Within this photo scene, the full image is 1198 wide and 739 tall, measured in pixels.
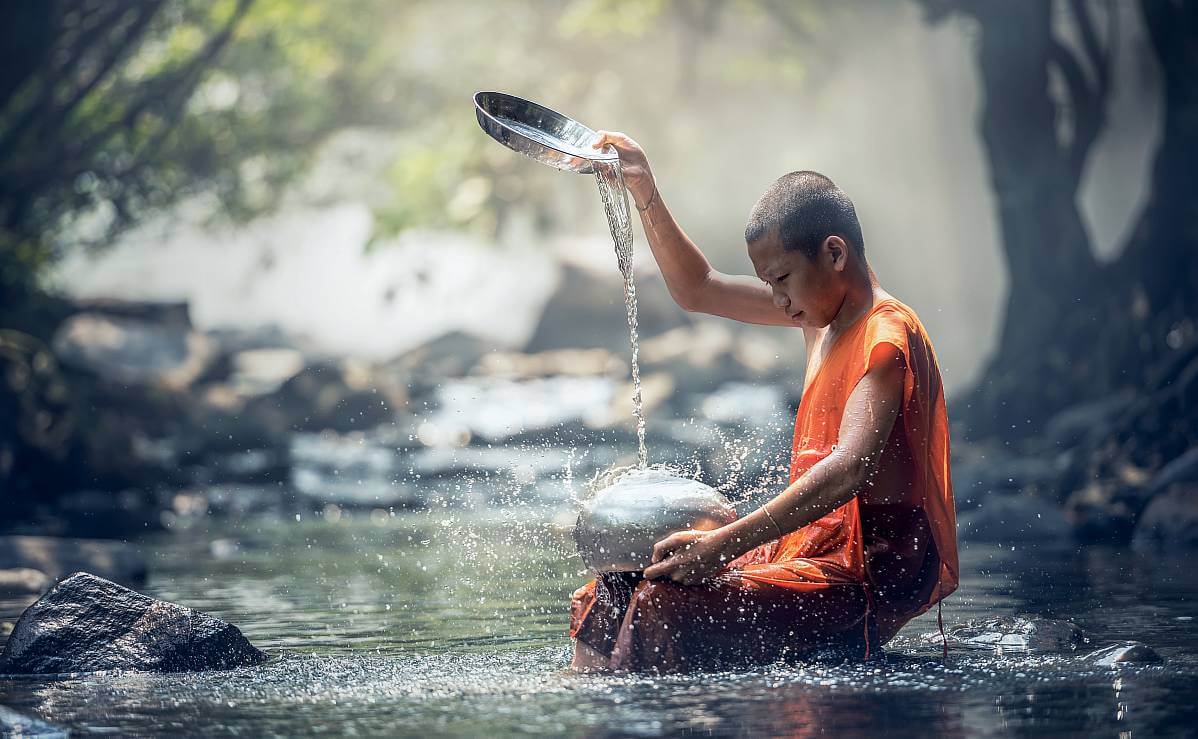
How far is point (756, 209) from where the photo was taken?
458 cm

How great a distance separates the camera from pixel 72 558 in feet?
29.6

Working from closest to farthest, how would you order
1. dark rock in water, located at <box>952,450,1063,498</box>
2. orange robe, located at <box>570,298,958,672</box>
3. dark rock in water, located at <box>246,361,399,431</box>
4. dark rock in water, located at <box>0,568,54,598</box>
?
orange robe, located at <box>570,298,958,672</box> < dark rock in water, located at <box>0,568,54,598</box> < dark rock in water, located at <box>952,450,1063,498</box> < dark rock in water, located at <box>246,361,399,431</box>

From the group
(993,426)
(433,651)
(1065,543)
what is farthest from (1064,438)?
(433,651)

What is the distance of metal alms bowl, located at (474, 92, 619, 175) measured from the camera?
474 cm

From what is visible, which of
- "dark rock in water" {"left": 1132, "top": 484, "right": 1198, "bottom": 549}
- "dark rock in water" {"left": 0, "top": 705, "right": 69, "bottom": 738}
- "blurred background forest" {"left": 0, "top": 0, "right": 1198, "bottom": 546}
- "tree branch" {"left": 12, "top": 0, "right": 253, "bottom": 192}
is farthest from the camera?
"tree branch" {"left": 12, "top": 0, "right": 253, "bottom": 192}

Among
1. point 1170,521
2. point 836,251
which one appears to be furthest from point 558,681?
point 1170,521

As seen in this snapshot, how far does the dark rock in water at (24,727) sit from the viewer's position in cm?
392

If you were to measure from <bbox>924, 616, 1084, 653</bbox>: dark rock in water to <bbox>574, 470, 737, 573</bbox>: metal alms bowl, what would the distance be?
1325 millimetres

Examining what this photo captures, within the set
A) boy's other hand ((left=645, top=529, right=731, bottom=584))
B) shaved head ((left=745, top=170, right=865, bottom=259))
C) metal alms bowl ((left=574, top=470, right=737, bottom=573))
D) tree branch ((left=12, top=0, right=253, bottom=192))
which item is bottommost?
boy's other hand ((left=645, top=529, right=731, bottom=584))

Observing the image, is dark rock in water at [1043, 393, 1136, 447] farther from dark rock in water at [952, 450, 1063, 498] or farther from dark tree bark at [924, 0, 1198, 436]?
dark rock in water at [952, 450, 1063, 498]

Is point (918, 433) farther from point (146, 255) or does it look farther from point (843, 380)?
point (146, 255)

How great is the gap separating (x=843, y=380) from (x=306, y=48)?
22.2m

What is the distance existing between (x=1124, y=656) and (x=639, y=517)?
1679mm

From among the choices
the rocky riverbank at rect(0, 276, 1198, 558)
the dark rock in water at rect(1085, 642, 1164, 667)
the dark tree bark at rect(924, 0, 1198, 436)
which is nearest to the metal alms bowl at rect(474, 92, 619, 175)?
the dark rock in water at rect(1085, 642, 1164, 667)
